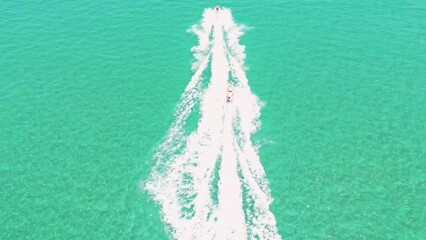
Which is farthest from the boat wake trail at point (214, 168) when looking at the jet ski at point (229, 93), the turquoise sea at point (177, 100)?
the turquoise sea at point (177, 100)

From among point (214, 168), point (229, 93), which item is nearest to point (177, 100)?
point (229, 93)

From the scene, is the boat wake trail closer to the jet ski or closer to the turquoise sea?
the jet ski

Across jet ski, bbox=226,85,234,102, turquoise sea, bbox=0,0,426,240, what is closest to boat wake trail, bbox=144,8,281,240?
jet ski, bbox=226,85,234,102

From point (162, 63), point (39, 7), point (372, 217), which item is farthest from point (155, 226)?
point (39, 7)

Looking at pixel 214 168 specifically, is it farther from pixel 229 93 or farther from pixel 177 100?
pixel 177 100

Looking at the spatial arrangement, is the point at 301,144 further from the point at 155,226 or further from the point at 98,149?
the point at 98,149

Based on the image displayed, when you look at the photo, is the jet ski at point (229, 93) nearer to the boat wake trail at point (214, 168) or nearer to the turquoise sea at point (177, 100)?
the boat wake trail at point (214, 168)
